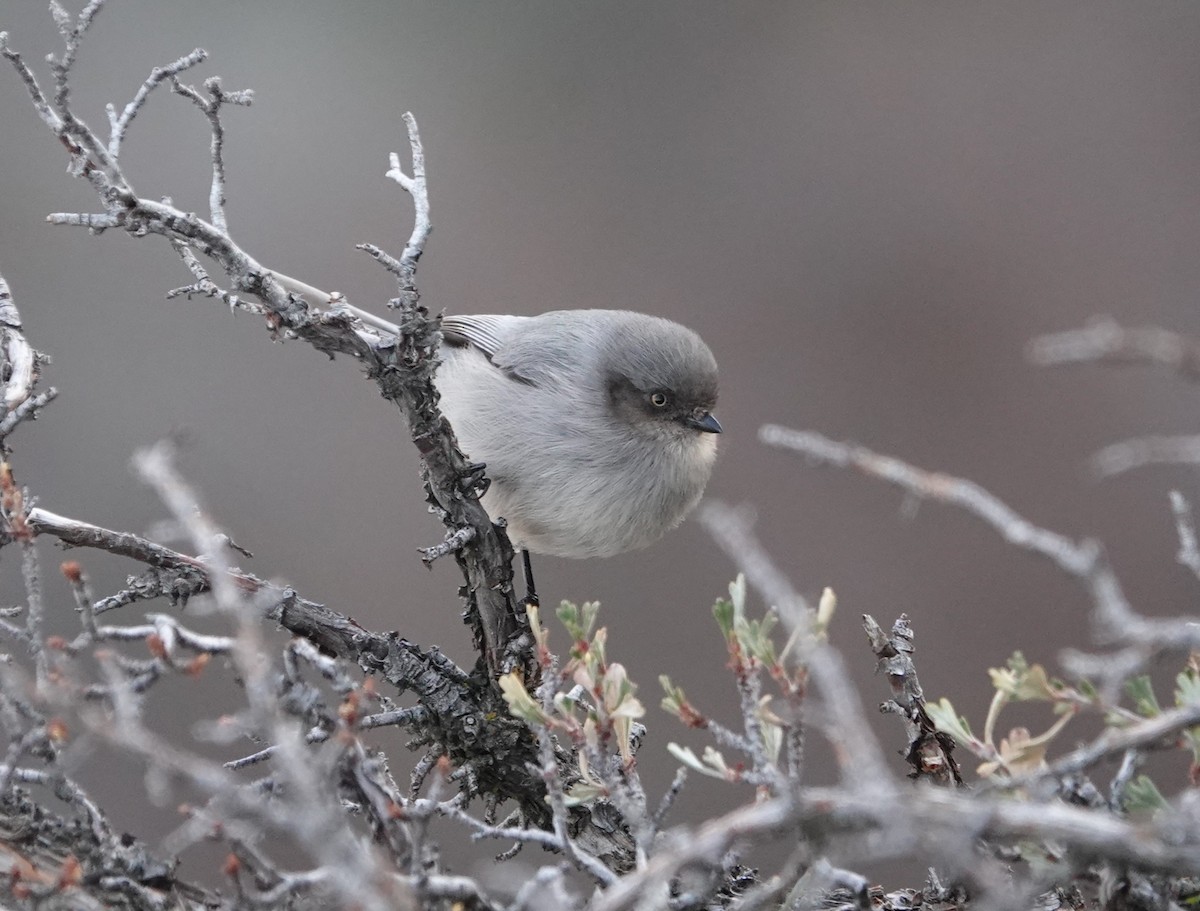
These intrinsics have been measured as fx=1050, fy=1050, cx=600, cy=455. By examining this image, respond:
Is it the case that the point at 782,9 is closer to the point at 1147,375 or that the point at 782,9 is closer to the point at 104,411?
the point at 1147,375

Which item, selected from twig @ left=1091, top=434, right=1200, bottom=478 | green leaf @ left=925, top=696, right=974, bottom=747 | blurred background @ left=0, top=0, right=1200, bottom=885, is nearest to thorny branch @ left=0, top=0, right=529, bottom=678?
green leaf @ left=925, top=696, right=974, bottom=747

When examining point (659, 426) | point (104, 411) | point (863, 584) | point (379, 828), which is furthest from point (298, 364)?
point (379, 828)

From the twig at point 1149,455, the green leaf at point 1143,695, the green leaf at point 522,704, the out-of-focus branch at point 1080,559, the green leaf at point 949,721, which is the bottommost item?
the green leaf at point 522,704

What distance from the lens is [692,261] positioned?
378 cm

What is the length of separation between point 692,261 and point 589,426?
1213mm

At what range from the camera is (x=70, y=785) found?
107 centimetres

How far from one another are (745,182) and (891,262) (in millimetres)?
612

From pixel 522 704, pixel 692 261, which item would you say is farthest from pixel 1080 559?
pixel 692 261

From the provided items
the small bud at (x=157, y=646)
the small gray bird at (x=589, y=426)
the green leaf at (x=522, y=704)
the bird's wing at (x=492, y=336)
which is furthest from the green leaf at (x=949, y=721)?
the bird's wing at (x=492, y=336)

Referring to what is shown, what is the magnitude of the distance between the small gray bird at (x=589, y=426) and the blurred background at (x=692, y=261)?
0.46m

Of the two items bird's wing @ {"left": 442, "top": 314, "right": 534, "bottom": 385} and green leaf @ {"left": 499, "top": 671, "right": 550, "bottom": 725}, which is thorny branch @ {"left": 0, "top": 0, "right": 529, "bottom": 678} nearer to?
green leaf @ {"left": 499, "top": 671, "right": 550, "bottom": 725}

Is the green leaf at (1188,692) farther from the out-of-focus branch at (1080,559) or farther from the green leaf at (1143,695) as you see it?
the out-of-focus branch at (1080,559)

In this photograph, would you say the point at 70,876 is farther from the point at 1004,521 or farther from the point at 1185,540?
the point at 1185,540

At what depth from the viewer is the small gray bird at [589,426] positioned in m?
2.73
